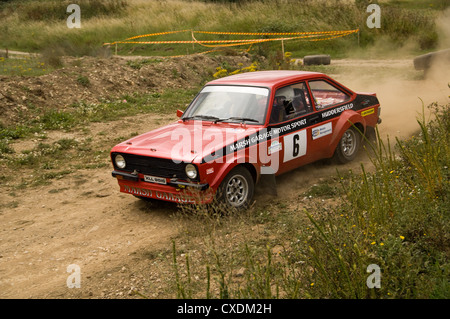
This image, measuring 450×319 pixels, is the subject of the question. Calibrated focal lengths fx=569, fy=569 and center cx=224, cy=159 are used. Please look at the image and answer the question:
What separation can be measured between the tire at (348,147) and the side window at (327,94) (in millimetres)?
539

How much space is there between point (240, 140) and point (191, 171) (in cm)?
85

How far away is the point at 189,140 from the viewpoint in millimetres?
7676

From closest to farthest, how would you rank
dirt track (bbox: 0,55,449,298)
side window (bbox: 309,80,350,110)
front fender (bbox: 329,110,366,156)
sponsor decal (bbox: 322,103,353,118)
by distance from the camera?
dirt track (bbox: 0,55,449,298), sponsor decal (bbox: 322,103,353,118), front fender (bbox: 329,110,366,156), side window (bbox: 309,80,350,110)

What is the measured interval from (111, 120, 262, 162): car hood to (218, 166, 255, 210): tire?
0.42 metres

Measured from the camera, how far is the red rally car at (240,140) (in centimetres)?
723

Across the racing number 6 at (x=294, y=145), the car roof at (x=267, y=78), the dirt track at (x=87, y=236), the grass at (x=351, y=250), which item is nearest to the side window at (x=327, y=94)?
the car roof at (x=267, y=78)

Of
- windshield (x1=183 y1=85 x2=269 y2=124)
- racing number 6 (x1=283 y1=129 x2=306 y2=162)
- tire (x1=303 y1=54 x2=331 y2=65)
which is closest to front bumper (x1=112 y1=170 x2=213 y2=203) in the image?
windshield (x1=183 y1=85 x2=269 y2=124)

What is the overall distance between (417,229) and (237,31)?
A: 2567 centimetres

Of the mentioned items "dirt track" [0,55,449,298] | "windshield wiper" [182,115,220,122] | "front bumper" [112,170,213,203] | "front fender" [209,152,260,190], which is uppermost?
"windshield wiper" [182,115,220,122]

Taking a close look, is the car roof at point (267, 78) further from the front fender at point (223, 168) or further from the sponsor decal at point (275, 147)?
the front fender at point (223, 168)

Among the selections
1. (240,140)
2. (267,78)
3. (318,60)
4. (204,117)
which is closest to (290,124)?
(267,78)

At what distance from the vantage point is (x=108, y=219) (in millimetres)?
7832

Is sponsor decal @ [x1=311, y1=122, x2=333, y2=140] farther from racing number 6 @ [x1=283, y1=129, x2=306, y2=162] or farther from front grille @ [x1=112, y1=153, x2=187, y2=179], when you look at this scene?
front grille @ [x1=112, y1=153, x2=187, y2=179]

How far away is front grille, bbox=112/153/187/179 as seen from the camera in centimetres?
724
